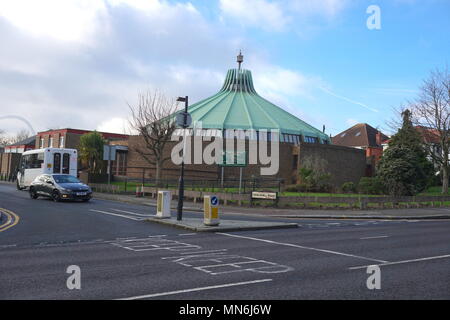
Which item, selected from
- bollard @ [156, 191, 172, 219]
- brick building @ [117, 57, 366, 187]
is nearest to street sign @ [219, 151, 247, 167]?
bollard @ [156, 191, 172, 219]

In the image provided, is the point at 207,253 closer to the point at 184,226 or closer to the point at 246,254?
the point at 246,254

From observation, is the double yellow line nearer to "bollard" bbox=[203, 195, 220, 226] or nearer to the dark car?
the dark car

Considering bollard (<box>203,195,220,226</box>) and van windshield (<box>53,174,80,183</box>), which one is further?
van windshield (<box>53,174,80,183</box>)

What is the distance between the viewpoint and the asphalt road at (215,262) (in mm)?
6785

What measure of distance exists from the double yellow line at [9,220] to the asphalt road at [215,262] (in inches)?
11.3

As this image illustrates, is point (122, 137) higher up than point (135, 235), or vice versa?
point (122, 137)

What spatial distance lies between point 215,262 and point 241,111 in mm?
49738

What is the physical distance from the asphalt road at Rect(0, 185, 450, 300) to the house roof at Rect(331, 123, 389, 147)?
223 ft

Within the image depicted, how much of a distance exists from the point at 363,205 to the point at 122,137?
2044 inches

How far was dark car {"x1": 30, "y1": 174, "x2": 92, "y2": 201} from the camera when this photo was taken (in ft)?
82.3

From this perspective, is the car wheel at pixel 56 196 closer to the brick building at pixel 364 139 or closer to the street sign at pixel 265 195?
the street sign at pixel 265 195

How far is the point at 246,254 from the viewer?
1034 cm
